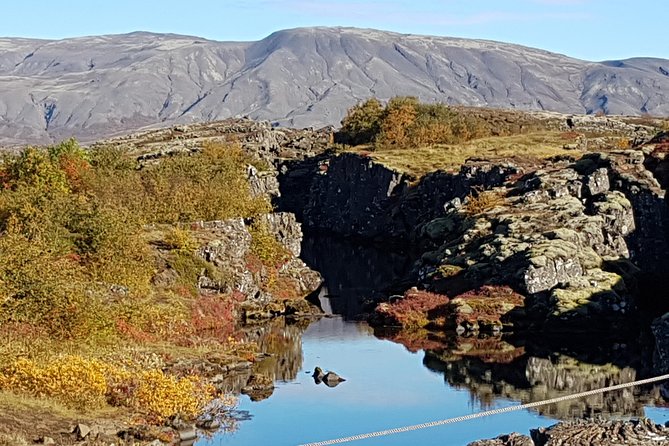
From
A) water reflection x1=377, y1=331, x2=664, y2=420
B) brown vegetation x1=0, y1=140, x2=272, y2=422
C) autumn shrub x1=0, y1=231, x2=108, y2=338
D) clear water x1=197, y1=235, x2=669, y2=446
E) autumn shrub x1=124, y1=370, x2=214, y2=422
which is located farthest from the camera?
autumn shrub x1=0, y1=231, x2=108, y2=338

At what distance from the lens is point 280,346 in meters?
60.6

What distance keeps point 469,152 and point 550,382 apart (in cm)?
7576

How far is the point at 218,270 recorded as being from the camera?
6988 cm

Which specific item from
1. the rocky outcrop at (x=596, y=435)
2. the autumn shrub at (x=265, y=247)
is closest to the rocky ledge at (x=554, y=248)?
the autumn shrub at (x=265, y=247)

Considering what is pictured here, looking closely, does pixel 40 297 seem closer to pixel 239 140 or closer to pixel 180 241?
pixel 180 241

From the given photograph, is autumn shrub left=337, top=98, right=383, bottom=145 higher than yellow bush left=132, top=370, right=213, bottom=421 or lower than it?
higher

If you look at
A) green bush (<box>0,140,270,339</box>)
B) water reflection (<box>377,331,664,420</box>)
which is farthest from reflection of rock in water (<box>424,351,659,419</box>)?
green bush (<box>0,140,270,339</box>)

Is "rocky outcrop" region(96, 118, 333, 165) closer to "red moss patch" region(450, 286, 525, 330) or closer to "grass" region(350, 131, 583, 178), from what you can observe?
"grass" region(350, 131, 583, 178)

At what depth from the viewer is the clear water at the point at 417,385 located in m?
42.6

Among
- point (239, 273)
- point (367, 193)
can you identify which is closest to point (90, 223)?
point (239, 273)

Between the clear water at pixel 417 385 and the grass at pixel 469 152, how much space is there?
2079 inches

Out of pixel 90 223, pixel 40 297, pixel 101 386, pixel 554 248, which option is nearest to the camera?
pixel 101 386

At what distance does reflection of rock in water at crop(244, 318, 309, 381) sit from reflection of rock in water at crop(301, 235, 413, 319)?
6.68 metres

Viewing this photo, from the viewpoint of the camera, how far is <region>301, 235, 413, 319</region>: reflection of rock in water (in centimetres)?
7838
